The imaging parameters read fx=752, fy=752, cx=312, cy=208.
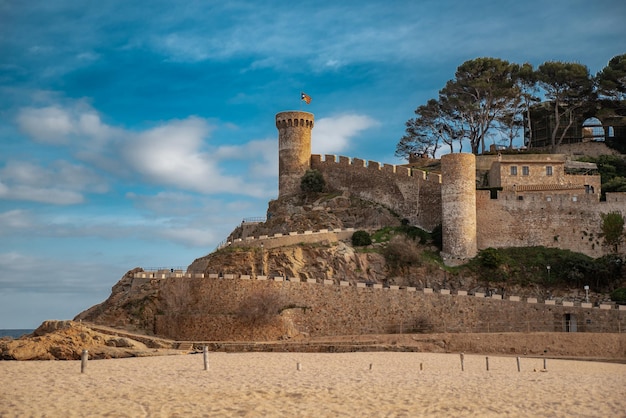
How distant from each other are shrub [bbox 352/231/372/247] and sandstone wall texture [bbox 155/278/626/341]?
22.2ft

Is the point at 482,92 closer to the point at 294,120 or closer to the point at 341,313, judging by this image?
the point at 294,120

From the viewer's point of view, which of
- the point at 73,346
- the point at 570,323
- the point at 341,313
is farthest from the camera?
the point at 341,313

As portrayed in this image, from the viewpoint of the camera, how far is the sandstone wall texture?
1404 inches

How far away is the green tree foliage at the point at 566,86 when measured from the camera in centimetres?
5381

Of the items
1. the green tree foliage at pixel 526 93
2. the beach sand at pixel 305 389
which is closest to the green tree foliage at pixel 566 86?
the green tree foliage at pixel 526 93

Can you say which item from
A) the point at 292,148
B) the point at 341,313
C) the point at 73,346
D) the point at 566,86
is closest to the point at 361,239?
the point at 341,313

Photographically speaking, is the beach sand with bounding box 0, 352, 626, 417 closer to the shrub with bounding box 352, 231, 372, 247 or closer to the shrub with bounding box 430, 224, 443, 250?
the shrub with bounding box 430, 224, 443, 250

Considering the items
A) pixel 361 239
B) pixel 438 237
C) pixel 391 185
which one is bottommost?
pixel 361 239

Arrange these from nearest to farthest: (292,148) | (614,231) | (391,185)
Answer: (614,231) → (391,185) → (292,148)

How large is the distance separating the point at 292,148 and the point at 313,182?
11.9 feet

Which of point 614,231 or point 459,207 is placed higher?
point 459,207

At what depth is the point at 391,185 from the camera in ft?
161

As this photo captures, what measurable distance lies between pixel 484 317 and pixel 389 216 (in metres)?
12.7

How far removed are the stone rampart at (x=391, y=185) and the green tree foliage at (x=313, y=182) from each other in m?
0.91
